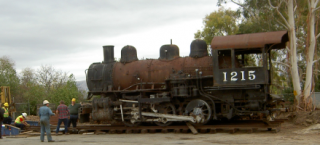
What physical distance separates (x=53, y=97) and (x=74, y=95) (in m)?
2.37

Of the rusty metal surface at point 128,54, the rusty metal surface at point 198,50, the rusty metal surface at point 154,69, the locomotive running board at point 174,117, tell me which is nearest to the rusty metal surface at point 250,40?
the rusty metal surface at point 154,69

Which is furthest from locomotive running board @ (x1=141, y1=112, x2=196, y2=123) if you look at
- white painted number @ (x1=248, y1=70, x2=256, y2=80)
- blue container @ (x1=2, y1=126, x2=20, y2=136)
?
blue container @ (x1=2, y1=126, x2=20, y2=136)

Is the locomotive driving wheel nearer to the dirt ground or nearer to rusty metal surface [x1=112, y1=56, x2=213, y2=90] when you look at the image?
rusty metal surface [x1=112, y1=56, x2=213, y2=90]

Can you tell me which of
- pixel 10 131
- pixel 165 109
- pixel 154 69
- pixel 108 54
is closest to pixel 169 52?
pixel 154 69

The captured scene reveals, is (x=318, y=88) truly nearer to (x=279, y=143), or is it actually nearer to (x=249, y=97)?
(x=249, y=97)

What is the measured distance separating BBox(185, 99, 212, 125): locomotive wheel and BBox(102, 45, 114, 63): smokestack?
4.73m

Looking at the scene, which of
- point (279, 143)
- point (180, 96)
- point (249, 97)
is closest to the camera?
point (279, 143)

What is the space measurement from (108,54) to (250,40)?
22.8ft

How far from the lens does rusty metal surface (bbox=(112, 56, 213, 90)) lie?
45.3ft

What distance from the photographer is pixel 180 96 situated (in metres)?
13.6

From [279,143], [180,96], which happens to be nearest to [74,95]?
[180,96]

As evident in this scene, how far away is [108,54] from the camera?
52.6 feet

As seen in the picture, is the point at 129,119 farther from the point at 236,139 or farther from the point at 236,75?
the point at 236,139

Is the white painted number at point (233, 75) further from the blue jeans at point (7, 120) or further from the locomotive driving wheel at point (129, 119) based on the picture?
the blue jeans at point (7, 120)
